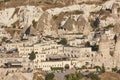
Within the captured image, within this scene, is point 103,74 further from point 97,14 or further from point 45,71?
point 97,14

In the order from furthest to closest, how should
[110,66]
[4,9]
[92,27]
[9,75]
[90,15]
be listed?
1. [4,9]
2. [90,15]
3. [92,27]
4. [110,66]
5. [9,75]

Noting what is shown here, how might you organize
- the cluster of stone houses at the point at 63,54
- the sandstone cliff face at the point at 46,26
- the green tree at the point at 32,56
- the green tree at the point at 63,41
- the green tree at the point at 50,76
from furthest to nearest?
1. the sandstone cliff face at the point at 46,26
2. the green tree at the point at 63,41
3. the green tree at the point at 32,56
4. the cluster of stone houses at the point at 63,54
5. the green tree at the point at 50,76

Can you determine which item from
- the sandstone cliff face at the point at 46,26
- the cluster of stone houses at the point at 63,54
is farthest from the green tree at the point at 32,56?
the sandstone cliff face at the point at 46,26

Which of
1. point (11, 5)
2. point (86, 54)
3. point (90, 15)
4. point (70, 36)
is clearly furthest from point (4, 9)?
point (86, 54)

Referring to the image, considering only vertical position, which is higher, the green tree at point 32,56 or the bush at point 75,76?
the green tree at point 32,56

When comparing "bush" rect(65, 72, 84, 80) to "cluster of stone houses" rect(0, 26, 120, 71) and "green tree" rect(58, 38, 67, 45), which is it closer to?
"cluster of stone houses" rect(0, 26, 120, 71)

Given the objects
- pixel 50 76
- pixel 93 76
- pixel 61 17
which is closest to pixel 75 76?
pixel 93 76

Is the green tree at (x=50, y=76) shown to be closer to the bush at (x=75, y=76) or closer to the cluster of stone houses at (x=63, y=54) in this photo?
the bush at (x=75, y=76)

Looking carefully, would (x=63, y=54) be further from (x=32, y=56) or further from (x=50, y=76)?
(x=50, y=76)

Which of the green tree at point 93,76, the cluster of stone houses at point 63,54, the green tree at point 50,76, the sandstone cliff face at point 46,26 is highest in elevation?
the sandstone cliff face at point 46,26

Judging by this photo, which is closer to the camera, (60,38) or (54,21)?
(60,38)

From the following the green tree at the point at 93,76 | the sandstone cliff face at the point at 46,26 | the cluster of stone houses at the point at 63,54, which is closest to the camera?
the green tree at the point at 93,76
